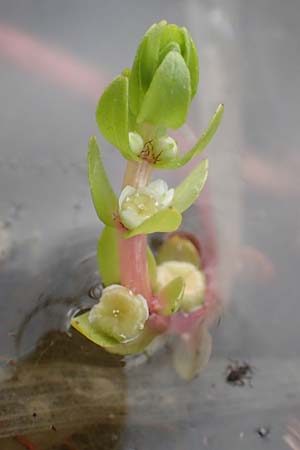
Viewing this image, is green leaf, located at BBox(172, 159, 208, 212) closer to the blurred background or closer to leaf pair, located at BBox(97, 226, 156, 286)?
leaf pair, located at BBox(97, 226, 156, 286)

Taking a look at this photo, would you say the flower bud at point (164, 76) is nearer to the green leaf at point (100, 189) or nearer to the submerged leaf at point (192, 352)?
the green leaf at point (100, 189)

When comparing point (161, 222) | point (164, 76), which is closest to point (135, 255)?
point (161, 222)

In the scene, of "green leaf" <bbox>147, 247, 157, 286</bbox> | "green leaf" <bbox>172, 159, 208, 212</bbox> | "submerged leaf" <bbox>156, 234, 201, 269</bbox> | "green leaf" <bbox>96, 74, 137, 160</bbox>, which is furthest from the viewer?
"submerged leaf" <bbox>156, 234, 201, 269</bbox>

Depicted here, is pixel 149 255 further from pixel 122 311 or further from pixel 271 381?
pixel 271 381

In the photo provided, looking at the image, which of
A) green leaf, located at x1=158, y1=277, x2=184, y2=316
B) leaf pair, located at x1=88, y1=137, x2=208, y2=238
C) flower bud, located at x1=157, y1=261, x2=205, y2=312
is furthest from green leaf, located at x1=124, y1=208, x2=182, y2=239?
flower bud, located at x1=157, y1=261, x2=205, y2=312


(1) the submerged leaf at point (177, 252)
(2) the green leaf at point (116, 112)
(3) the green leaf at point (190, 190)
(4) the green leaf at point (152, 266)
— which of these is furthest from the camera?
(1) the submerged leaf at point (177, 252)

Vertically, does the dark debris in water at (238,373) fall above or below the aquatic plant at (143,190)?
below

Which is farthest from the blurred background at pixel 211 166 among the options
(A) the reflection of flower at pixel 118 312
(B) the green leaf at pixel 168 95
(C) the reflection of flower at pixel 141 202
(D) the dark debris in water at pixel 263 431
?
(B) the green leaf at pixel 168 95
